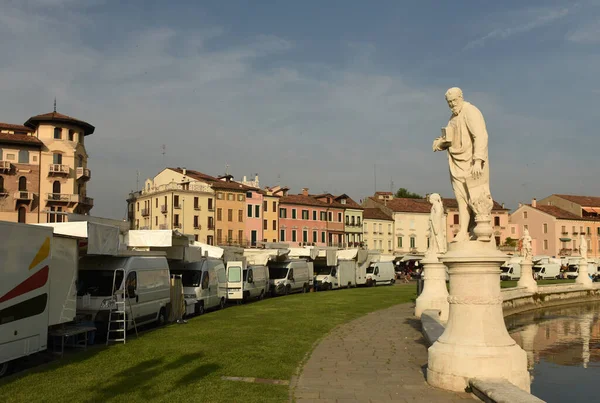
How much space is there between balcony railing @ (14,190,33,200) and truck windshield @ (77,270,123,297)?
4248cm

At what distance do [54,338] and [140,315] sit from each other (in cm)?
369

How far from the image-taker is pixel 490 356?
8219 mm

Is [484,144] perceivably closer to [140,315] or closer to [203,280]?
[140,315]

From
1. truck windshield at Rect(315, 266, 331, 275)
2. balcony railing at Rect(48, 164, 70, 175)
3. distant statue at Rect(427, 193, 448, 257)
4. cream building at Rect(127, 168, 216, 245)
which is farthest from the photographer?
cream building at Rect(127, 168, 216, 245)

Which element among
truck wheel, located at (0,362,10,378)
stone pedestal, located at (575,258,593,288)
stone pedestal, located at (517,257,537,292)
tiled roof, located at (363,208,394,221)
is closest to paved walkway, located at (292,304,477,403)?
truck wheel, located at (0,362,10,378)

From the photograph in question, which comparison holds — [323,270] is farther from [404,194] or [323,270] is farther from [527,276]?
[404,194]

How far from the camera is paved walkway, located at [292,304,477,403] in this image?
8.38 m

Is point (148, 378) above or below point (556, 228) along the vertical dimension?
below

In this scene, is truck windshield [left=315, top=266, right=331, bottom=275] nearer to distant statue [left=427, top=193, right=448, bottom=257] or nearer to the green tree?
distant statue [left=427, top=193, right=448, bottom=257]

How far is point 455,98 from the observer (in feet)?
30.5

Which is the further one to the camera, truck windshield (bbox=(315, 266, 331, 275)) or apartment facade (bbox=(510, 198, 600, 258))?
apartment facade (bbox=(510, 198, 600, 258))

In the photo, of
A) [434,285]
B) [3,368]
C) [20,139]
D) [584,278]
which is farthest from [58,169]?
[3,368]

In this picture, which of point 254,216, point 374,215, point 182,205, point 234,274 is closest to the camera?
point 234,274

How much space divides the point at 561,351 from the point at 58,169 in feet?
166
